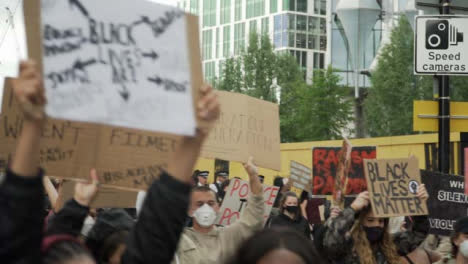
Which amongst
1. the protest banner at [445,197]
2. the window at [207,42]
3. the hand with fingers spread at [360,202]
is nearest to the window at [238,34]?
the window at [207,42]

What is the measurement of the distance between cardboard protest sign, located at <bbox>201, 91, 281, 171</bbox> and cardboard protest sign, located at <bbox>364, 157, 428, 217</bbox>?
2.53 feet

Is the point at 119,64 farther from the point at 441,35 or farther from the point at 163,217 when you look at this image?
the point at 441,35

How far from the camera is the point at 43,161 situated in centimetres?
457

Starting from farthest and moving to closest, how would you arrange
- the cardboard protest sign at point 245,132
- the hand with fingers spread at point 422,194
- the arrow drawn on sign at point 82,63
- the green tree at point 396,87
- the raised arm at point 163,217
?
the green tree at point 396,87 → the hand with fingers spread at point 422,194 → the cardboard protest sign at point 245,132 → the arrow drawn on sign at point 82,63 → the raised arm at point 163,217

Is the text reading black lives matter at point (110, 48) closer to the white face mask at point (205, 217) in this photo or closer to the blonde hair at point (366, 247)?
the white face mask at point (205, 217)

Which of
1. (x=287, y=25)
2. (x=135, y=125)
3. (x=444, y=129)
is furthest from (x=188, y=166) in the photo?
(x=287, y=25)

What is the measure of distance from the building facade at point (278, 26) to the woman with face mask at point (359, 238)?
306ft

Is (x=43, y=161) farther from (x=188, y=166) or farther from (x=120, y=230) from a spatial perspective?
(x=188, y=166)

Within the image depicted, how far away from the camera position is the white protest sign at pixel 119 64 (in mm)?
3295

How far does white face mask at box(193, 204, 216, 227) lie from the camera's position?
659 cm

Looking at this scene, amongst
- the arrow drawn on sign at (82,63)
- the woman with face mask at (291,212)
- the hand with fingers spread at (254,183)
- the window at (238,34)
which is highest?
the window at (238,34)

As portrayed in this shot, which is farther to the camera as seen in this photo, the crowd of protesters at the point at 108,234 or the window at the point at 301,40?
the window at the point at 301,40

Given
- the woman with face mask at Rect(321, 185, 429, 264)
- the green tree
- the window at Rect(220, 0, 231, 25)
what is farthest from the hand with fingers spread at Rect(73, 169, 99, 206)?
the window at Rect(220, 0, 231, 25)

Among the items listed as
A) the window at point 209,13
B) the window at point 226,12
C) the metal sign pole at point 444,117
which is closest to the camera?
the metal sign pole at point 444,117
